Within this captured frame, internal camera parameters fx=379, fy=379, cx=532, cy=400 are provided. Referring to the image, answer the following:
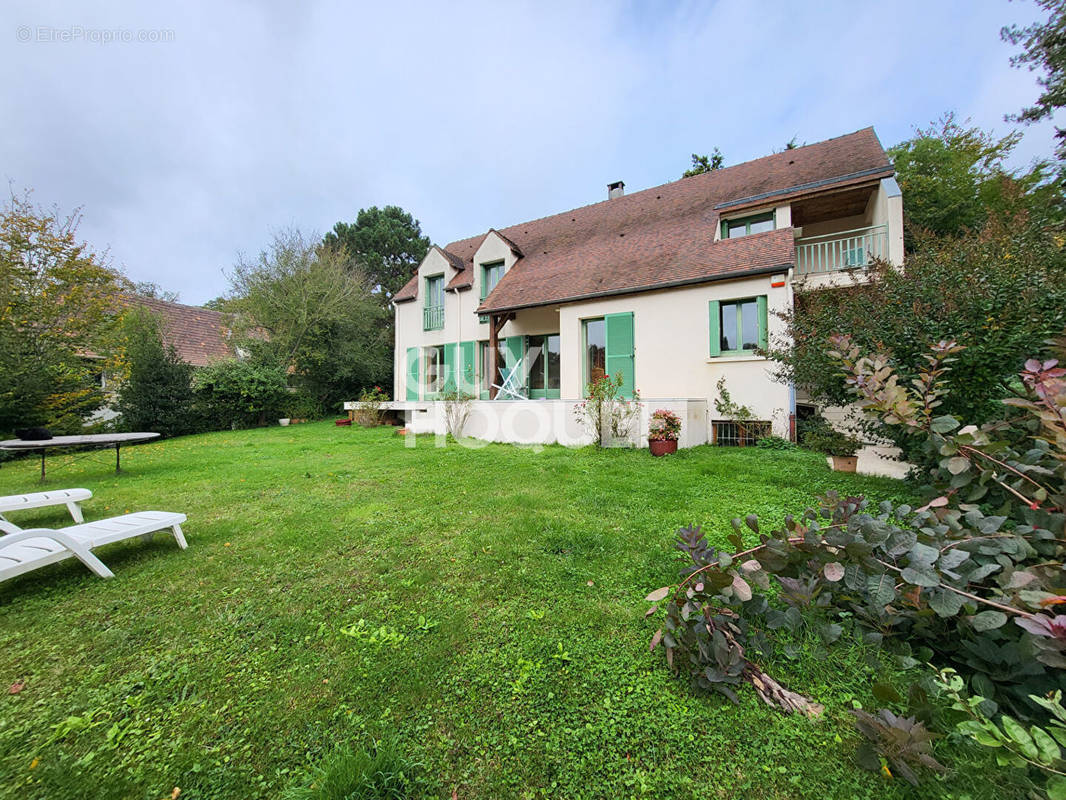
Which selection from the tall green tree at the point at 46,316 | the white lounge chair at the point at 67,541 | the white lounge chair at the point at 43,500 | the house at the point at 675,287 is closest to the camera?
the white lounge chair at the point at 67,541

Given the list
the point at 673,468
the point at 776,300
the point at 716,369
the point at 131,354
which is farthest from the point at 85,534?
the point at 131,354

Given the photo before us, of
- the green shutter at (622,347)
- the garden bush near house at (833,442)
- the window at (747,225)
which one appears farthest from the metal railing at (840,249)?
the garden bush near house at (833,442)

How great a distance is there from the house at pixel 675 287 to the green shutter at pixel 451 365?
0.09 metres

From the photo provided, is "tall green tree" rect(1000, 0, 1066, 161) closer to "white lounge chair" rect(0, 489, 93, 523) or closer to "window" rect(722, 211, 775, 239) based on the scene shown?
"window" rect(722, 211, 775, 239)

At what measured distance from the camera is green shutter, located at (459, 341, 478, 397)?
14.1m

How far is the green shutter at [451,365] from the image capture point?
14.8 m

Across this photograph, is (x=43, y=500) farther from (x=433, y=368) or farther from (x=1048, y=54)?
(x=1048, y=54)

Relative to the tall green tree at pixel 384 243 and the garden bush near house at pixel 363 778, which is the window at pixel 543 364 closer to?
the garden bush near house at pixel 363 778

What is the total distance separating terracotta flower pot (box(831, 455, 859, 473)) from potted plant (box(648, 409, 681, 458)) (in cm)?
252

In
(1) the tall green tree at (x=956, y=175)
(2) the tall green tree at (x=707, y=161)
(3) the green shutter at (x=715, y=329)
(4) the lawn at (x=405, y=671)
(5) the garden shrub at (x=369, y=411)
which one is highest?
(2) the tall green tree at (x=707, y=161)

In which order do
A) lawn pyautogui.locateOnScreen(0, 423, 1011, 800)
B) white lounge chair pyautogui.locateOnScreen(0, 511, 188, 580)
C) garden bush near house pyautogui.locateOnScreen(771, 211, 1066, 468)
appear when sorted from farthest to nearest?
1. garden bush near house pyautogui.locateOnScreen(771, 211, 1066, 468)
2. white lounge chair pyautogui.locateOnScreen(0, 511, 188, 580)
3. lawn pyautogui.locateOnScreen(0, 423, 1011, 800)

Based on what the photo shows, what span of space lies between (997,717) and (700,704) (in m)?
1.06

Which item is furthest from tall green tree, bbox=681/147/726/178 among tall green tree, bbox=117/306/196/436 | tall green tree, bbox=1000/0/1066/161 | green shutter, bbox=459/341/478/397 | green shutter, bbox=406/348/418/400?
tall green tree, bbox=117/306/196/436

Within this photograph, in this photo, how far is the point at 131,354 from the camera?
41.1 feet
